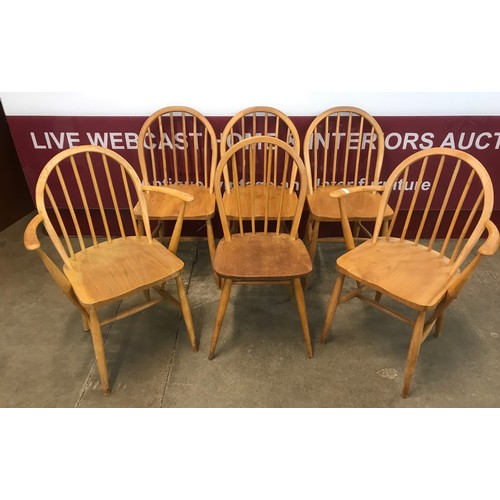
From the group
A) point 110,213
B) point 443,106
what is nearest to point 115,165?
point 110,213

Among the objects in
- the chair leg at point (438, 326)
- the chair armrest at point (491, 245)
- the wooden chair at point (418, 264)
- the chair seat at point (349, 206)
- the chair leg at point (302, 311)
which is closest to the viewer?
the chair armrest at point (491, 245)

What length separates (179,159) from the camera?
2.51 m

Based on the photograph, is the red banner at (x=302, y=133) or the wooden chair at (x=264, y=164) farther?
the red banner at (x=302, y=133)

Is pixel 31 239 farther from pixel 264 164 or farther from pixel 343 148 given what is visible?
pixel 343 148

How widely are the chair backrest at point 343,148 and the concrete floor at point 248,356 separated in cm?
74

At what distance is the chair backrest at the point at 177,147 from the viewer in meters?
2.29

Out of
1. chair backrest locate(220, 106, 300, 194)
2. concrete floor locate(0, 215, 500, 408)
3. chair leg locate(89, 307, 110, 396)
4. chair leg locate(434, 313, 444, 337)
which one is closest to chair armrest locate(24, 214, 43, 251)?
chair leg locate(89, 307, 110, 396)

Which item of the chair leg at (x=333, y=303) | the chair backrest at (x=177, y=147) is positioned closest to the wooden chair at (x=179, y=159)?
the chair backrest at (x=177, y=147)

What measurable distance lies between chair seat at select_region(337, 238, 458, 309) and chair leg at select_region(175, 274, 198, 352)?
2.37 ft

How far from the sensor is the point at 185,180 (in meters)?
2.59

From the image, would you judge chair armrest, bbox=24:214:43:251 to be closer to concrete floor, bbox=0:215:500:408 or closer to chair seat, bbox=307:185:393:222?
concrete floor, bbox=0:215:500:408

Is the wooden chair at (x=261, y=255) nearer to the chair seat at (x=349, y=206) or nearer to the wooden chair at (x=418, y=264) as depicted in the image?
the wooden chair at (x=418, y=264)

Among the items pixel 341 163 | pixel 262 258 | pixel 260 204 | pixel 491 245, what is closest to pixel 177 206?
pixel 260 204

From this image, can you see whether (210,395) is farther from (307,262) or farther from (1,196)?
(1,196)
